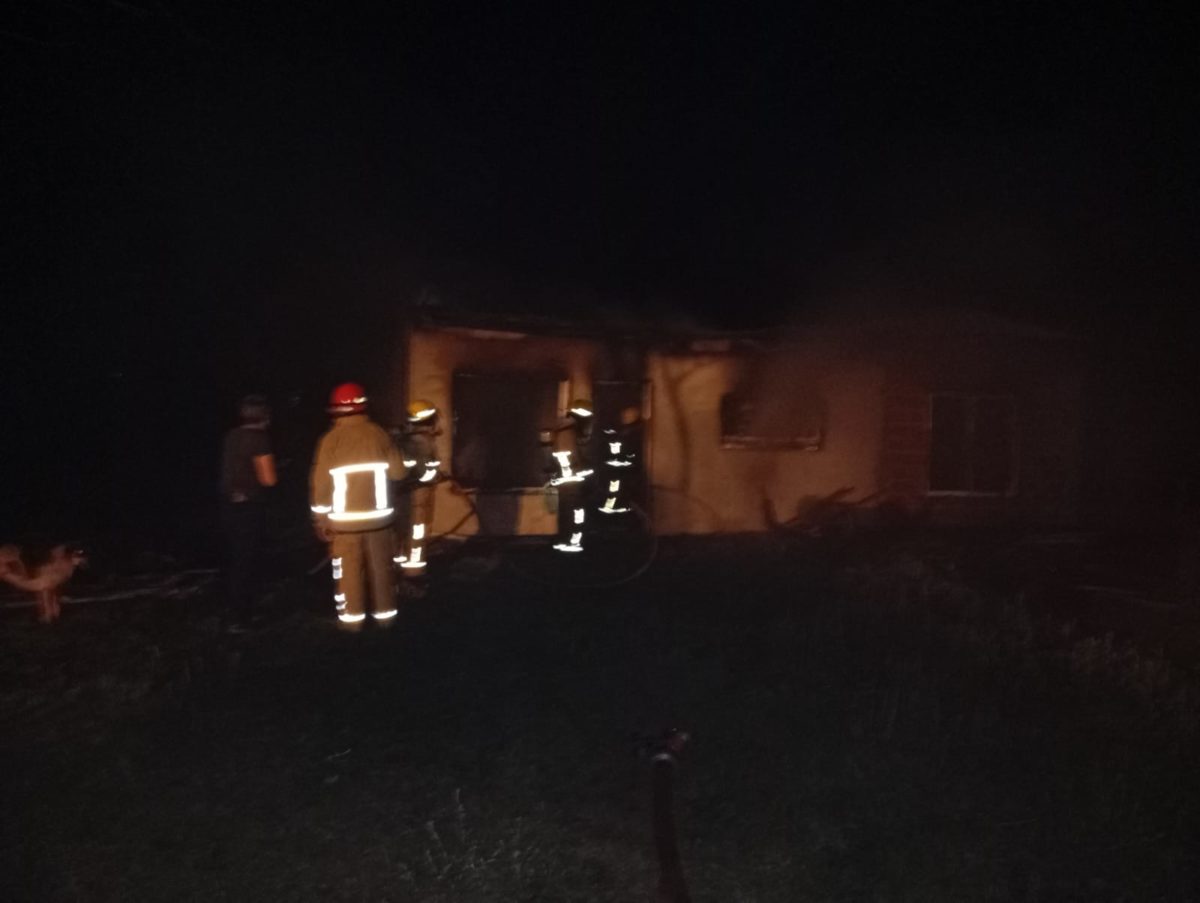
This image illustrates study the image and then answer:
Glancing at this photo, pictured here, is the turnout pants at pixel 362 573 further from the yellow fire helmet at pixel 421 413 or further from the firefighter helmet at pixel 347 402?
the yellow fire helmet at pixel 421 413

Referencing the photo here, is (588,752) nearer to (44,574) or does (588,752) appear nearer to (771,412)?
(44,574)

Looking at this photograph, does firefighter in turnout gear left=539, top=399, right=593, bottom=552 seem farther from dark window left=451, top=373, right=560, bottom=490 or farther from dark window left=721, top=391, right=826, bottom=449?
dark window left=721, top=391, right=826, bottom=449

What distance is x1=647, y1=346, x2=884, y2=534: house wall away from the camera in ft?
41.1

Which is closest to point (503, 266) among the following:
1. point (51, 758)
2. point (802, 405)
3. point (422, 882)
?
point (802, 405)

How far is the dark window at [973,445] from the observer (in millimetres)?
13695

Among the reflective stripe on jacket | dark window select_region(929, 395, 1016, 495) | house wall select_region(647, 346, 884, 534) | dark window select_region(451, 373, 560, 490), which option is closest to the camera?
the reflective stripe on jacket

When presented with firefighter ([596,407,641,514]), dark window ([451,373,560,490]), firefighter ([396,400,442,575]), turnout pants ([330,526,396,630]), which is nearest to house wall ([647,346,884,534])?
firefighter ([596,407,641,514])

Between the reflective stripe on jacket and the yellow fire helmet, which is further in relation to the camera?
the yellow fire helmet

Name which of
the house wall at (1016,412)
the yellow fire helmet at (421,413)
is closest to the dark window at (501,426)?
the yellow fire helmet at (421,413)

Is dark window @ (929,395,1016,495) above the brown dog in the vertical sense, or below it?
above

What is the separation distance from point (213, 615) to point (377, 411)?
14.5ft

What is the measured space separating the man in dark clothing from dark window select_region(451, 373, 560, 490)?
3.95 meters

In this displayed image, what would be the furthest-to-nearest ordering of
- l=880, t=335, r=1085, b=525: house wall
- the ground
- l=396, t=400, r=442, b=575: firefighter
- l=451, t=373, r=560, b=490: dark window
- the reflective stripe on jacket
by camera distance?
l=880, t=335, r=1085, b=525: house wall → l=451, t=373, r=560, b=490: dark window → l=396, t=400, r=442, b=575: firefighter → the reflective stripe on jacket → the ground

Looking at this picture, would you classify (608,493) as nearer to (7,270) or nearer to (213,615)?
(213,615)
